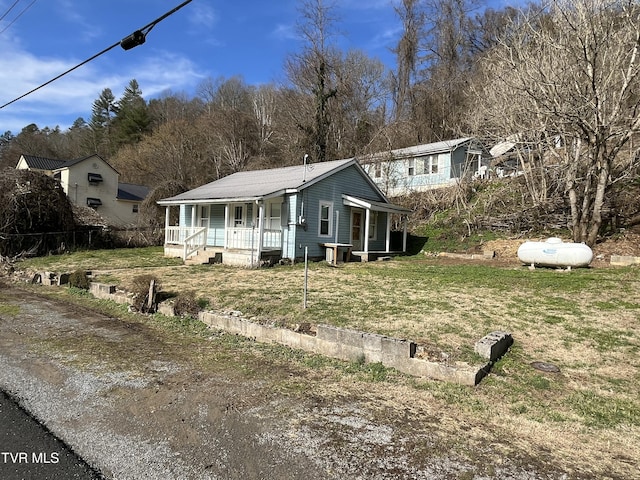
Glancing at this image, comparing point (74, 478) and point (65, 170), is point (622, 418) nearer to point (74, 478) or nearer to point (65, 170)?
point (74, 478)

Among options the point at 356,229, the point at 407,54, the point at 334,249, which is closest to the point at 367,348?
the point at 334,249

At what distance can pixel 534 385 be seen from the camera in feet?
14.6

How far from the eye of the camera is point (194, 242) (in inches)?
717

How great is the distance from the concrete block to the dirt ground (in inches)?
48.3

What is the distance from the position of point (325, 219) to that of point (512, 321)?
1122 cm

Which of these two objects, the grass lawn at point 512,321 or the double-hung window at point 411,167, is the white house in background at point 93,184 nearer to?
the double-hung window at point 411,167

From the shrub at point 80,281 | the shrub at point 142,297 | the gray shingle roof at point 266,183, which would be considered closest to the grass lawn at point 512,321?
the shrub at point 80,281

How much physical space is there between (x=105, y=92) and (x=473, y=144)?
153 feet

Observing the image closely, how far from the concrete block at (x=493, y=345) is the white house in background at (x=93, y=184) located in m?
33.2

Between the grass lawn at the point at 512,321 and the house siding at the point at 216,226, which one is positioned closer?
the grass lawn at the point at 512,321

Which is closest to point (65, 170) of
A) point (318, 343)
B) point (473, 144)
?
point (473, 144)

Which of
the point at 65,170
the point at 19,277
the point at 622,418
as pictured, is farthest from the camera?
the point at 65,170

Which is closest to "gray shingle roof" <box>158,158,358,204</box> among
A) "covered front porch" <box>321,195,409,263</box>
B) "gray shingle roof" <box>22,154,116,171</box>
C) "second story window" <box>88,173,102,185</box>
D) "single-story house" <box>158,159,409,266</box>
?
"single-story house" <box>158,159,409,266</box>

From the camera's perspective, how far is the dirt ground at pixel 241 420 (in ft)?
9.45
